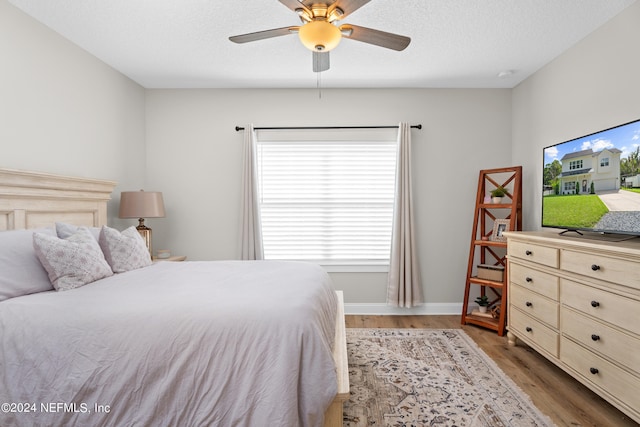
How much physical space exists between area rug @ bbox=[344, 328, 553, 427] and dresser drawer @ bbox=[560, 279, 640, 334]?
0.67 metres

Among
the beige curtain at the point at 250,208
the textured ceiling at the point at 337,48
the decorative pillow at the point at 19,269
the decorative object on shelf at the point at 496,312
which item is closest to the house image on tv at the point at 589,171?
the textured ceiling at the point at 337,48

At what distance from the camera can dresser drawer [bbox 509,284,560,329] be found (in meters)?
A: 2.46

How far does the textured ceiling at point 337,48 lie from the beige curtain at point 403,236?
79 centimetres

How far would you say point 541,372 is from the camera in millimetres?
2539

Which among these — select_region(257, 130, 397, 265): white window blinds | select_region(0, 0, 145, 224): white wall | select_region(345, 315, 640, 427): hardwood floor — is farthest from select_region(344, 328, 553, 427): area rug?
select_region(0, 0, 145, 224): white wall

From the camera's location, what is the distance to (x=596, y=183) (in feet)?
7.95

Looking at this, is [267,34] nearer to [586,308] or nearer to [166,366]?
[166,366]

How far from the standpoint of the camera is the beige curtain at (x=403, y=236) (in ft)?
12.8

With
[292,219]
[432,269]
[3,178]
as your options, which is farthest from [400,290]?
[3,178]

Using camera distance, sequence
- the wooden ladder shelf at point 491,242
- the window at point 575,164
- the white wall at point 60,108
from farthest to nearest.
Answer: the wooden ladder shelf at point 491,242
the window at point 575,164
the white wall at point 60,108

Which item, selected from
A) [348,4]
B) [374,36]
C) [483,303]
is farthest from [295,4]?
[483,303]

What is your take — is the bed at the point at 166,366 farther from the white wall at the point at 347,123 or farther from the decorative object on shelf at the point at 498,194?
the decorative object on shelf at the point at 498,194

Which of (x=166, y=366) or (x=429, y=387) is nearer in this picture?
(x=166, y=366)

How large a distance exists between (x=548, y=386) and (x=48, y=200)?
3.80 m
